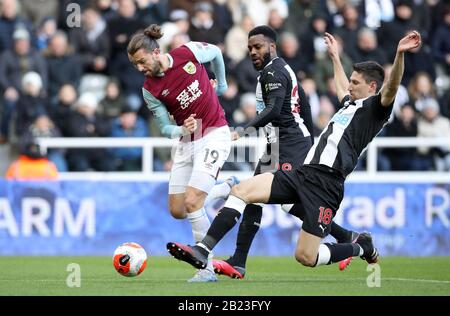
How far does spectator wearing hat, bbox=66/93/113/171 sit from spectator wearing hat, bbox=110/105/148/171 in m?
0.17

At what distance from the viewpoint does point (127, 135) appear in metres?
17.2

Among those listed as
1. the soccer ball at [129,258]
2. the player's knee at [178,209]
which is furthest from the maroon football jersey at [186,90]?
the soccer ball at [129,258]

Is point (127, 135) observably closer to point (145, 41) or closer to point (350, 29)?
point (350, 29)

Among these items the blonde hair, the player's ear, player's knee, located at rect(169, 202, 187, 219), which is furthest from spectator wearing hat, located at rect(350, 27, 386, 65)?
the blonde hair

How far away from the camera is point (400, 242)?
16.2m

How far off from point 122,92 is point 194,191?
7369mm

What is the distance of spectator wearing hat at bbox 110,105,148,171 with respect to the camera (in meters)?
17.0

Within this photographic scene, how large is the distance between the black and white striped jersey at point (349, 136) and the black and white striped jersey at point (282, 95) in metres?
0.90

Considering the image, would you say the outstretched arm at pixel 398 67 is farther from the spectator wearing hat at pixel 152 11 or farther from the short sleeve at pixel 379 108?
the spectator wearing hat at pixel 152 11

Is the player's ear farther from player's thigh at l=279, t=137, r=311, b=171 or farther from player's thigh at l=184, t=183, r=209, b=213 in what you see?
player's thigh at l=184, t=183, r=209, b=213

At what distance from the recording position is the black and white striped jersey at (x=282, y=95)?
1104 cm

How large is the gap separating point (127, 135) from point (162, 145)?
107cm
